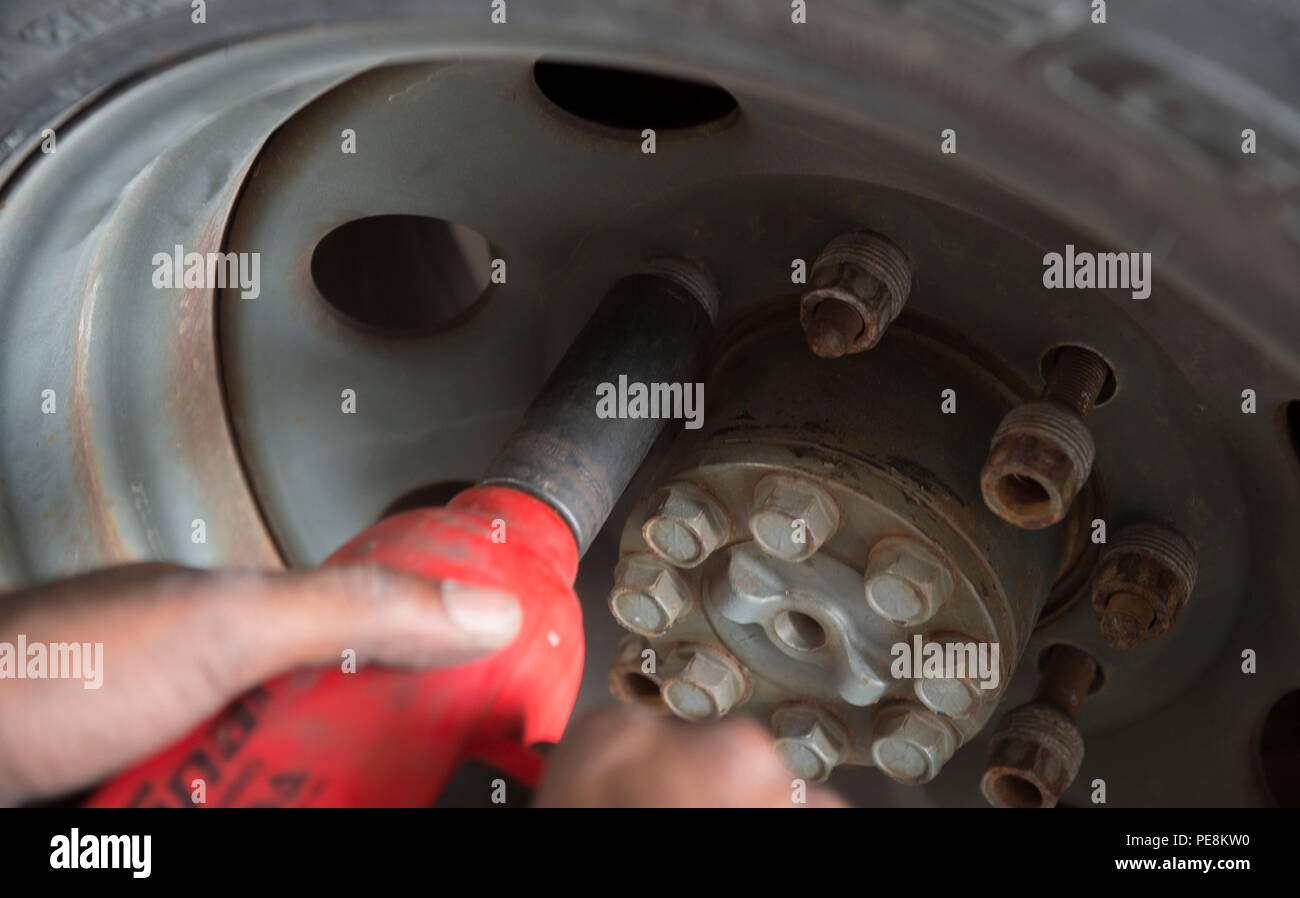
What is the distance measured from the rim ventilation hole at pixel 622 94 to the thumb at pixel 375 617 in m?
0.58

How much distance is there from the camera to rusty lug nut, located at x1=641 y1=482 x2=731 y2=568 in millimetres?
851

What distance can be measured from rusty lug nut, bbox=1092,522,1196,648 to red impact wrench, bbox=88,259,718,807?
340mm

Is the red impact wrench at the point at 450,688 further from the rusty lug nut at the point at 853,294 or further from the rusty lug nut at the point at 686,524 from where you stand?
the rusty lug nut at the point at 853,294

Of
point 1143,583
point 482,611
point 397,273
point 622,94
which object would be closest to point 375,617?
point 482,611

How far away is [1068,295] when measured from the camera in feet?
2.63

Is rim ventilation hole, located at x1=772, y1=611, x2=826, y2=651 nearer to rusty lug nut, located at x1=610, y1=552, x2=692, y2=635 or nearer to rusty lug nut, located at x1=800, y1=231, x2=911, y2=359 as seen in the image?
rusty lug nut, located at x1=610, y1=552, x2=692, y2=635

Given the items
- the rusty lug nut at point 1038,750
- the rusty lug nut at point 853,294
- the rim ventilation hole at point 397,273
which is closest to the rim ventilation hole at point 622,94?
the rim ventilation hole at point 397,273

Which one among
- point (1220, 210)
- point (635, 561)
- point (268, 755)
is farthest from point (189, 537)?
point (1220, 210)

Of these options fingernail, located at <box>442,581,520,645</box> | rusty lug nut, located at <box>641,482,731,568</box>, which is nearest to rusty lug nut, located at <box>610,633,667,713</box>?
rusty lug nut, located at <box>641,482,731,568</box>

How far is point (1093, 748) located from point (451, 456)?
2.01 ft

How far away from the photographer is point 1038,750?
0.91m

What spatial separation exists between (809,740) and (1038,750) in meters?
0.16

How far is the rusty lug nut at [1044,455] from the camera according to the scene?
2.44 feet

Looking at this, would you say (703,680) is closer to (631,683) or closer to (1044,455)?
(631,683)
